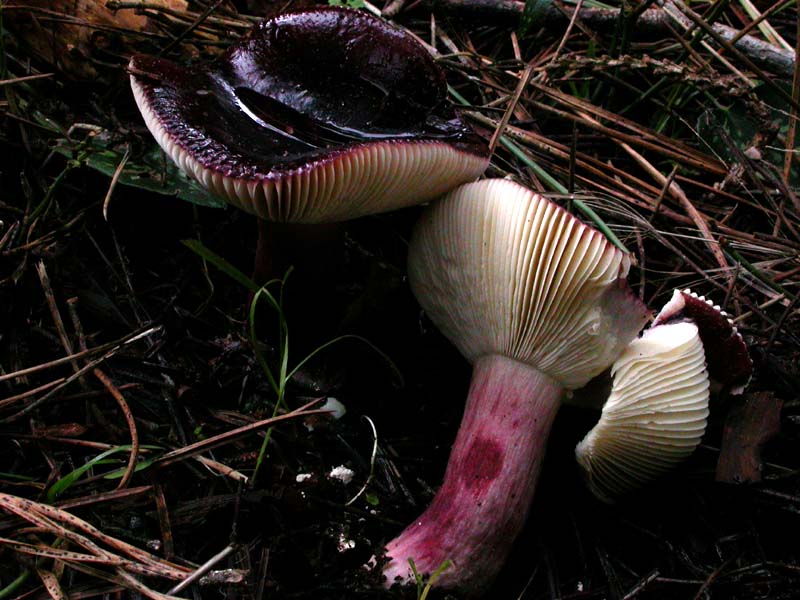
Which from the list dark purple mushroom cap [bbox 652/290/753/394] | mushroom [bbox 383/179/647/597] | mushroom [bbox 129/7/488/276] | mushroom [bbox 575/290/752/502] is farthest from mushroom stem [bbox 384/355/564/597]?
mushroom [bbox 129/7/488/276]

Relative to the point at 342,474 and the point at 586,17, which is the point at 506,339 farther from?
the point at 586,17

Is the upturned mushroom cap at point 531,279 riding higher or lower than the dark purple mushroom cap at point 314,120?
lower

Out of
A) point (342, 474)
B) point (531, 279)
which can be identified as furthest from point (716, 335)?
point (342, 474)

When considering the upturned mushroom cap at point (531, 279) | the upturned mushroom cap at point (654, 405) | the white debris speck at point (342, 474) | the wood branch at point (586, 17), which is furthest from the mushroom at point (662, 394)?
the wood branch at point (586, 17)

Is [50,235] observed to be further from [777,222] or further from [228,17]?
[777,222]

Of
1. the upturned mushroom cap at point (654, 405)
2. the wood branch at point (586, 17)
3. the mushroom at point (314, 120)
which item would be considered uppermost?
the wood branch at point (586, 17)

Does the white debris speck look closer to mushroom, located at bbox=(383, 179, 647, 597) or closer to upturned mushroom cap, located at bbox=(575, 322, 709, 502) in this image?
mushroom, located at bbox=(383, 179, 647, 597)

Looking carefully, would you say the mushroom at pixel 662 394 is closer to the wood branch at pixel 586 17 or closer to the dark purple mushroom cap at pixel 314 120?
the dark purple mushroom cap at pixel 314 120
